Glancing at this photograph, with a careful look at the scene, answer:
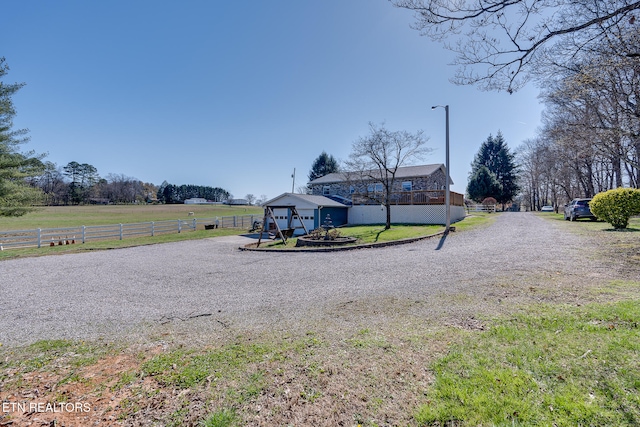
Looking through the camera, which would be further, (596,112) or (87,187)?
(87,187)

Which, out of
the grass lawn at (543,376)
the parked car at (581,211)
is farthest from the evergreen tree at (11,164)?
the parked car at (581,211)

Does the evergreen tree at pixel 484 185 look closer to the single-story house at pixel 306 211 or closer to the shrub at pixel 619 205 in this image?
the single-story house at pixel 306 211

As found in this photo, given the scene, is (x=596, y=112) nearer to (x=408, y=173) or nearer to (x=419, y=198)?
(x=419, y=198)

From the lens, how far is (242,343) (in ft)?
11.0

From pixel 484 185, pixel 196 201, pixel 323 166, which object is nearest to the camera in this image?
pixel 484 185

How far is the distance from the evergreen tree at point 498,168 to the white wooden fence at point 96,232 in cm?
3396

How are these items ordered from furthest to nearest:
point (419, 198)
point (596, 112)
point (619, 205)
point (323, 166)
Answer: point (323, 166) < point (419, 198) < point (596, 112) < point (619, 205)

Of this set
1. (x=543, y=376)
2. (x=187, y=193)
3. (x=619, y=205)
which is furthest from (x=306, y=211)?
(x=187, y=193)

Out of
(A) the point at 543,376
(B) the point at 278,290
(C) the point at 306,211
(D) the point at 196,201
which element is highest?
(D) the point at 196,201

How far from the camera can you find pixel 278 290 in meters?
5.75

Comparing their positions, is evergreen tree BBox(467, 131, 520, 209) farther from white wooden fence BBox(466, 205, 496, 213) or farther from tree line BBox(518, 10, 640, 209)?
white wooden fence BBox(466, 205, 496, 213)

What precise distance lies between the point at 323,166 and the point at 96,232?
3487 cm

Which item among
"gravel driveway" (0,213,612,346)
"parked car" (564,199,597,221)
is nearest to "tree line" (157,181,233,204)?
"gravel driveway" (0,213,612,346)

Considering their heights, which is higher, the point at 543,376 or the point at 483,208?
the point at 483,208
